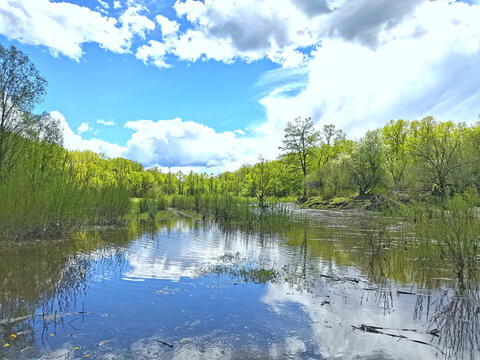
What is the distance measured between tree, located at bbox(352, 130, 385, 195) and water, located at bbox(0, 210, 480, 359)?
1381 inches

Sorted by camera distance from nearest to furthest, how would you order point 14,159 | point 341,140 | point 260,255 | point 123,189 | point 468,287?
point 468,287
point 260,255
point 14,159
point 123,189
point 341,140

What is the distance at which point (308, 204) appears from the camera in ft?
163

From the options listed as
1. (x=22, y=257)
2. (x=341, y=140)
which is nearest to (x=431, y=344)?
(x=22, y=257)

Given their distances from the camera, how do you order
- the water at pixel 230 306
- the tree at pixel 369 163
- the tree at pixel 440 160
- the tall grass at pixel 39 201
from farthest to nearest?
the tree at pixel 369 163
the tree at pixel 440 160
the tall grass at pixel 39 201
the water at pixel 230 306

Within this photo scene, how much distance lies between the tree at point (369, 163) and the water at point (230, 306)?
115ft

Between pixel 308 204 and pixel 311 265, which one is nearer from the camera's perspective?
pixel 311 265

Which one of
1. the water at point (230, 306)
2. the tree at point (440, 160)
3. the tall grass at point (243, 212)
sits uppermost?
the tree at point (440, 160)

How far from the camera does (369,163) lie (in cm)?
4466

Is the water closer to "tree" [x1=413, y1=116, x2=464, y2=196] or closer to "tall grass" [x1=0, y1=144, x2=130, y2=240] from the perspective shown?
"tall grass" [x1=0, y1=144, x2=130, y2=240]

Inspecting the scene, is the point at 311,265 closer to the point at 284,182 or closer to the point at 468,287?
the point at 468,287

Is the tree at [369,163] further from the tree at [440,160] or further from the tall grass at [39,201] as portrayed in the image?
the tall grass at [39,201]

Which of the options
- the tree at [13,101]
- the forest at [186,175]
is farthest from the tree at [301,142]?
the tree at [13,101]

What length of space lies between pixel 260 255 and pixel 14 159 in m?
17.3

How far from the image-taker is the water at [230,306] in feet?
15.4
